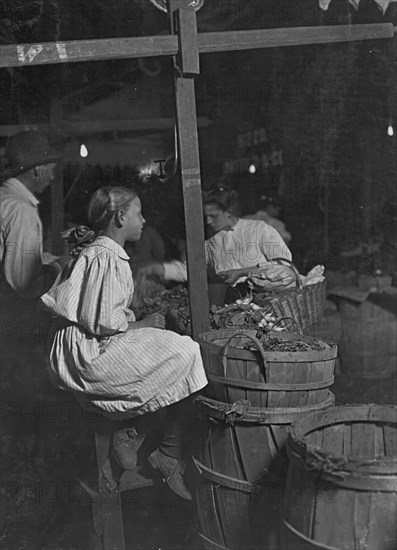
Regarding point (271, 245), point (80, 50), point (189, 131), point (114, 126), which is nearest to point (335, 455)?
point (189, 131)

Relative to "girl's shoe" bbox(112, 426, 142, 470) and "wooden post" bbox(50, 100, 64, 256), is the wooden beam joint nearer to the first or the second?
"girl's shoe" bbox(112, 426, 142, 470)

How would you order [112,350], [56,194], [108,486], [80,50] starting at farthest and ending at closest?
[56,194]
[80,50]
[108,486]
[112,350]

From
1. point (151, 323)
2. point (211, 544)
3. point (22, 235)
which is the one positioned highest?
point (22, 235)

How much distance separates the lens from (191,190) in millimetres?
4625

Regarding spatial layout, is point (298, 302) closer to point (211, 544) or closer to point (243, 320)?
point (243, 320)

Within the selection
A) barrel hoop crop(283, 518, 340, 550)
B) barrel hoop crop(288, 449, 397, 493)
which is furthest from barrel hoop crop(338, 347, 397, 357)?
barrel hoop crop(288, 449, 397, 493)

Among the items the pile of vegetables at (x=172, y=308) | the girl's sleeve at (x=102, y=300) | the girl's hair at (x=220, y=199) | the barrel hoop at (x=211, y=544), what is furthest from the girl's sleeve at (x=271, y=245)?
the barrel hoop at (x=211, y=544)

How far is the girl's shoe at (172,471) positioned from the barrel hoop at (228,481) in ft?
1.26

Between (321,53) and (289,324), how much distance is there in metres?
3.23

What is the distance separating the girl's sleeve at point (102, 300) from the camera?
4.18m

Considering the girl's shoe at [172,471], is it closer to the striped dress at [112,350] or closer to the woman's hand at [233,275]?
the striped dress at [112,350]

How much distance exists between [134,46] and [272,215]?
16.2 ft

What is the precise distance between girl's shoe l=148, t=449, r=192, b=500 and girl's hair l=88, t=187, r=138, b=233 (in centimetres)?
147

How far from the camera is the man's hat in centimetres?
604
